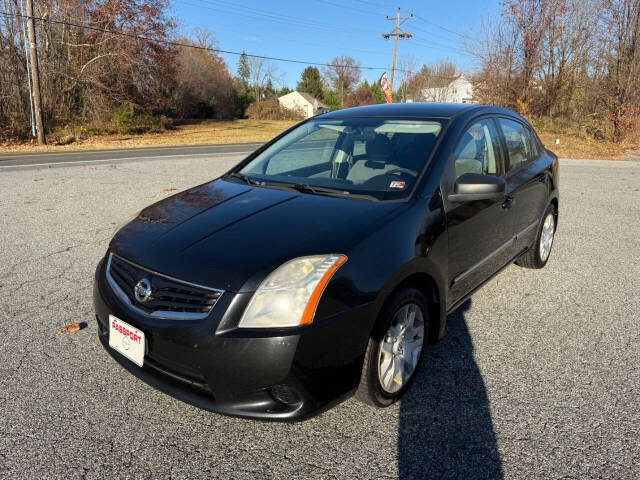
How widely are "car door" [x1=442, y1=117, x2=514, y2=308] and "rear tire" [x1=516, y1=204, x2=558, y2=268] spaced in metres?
0.87

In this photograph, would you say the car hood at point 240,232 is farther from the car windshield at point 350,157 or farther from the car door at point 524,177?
the car door at point 524,177

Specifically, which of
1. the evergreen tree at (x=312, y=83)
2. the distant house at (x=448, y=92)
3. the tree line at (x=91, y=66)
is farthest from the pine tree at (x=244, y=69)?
the tree line at (x=91, y=66)

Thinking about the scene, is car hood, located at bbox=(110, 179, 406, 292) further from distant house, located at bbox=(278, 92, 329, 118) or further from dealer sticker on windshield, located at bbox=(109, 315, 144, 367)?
distant house, located at bbox=(278, 92, 329, 118)

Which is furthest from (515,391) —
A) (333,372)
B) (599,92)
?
(599,92)

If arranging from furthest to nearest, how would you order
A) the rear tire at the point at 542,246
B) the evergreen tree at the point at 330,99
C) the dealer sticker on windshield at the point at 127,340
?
the evergreen tree at the point at 330,99 → the rear tire at the point at 542,246 → the dealer sticker on windshield at the point at 127,340

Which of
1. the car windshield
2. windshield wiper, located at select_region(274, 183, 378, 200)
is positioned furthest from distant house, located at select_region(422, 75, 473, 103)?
windshield wiper, located at select_region(274, 183, 378, 200)

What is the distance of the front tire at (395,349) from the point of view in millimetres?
2352

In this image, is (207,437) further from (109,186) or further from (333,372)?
(109,186)

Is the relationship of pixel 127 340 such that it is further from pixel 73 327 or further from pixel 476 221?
pixel 476 221

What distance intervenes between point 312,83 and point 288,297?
93.7 metres

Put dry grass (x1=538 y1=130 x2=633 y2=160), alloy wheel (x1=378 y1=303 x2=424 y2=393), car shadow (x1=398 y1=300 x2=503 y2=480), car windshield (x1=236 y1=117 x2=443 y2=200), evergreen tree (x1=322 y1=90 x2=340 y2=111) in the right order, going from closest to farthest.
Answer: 1. car shadow (x1=398 y1=300 x2=503 y2=480)
2. alloy wheel (x1=378 y1=303 x2=424 y2=393)
3. car windshield (x1=236 y1=117 x2=443 y2=200)
4. dry grass (x1=538 y1=130 x2=633 y2=160)
5. evergreen tree (x1=322 y1=90 x2=340 y2=111)

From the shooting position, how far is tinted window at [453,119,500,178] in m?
3.20

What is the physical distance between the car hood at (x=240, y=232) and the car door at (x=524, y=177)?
169 cm

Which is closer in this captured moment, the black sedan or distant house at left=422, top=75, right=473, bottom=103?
the black sedan
